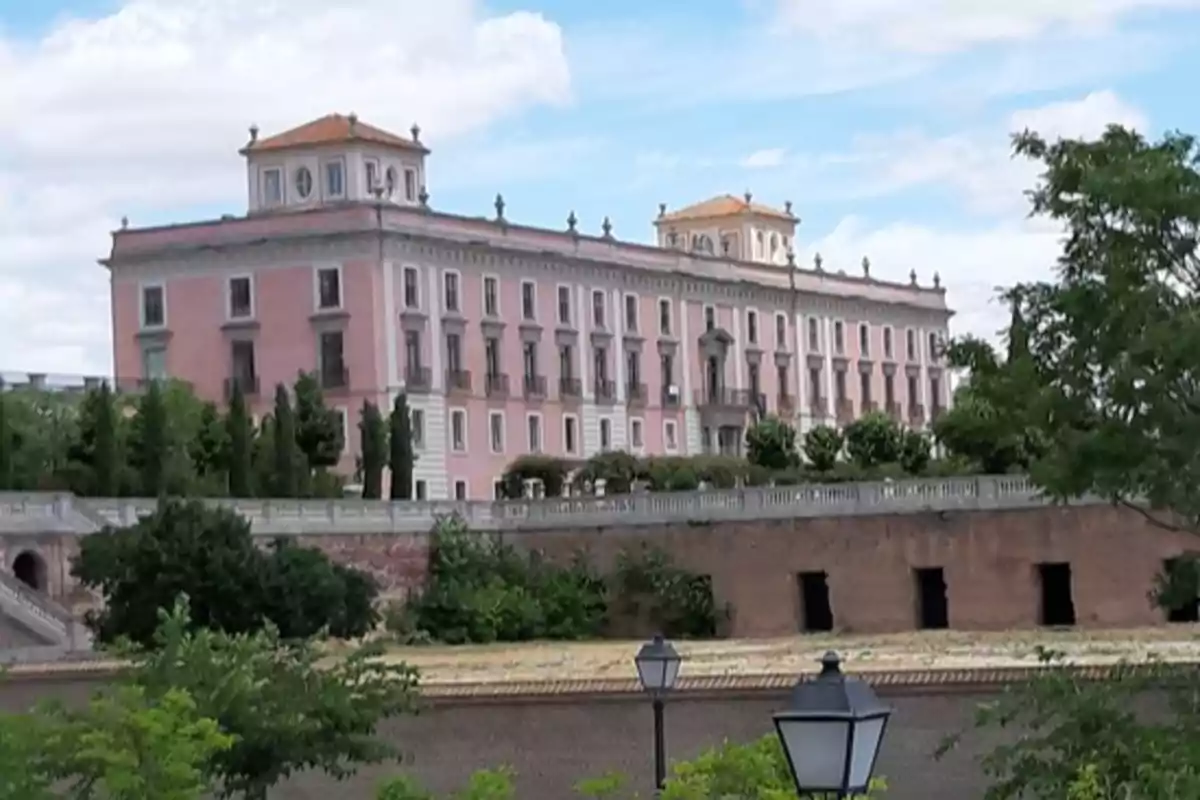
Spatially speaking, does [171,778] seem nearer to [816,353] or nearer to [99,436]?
[99,436]

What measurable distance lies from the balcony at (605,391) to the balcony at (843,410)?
41.3 feet

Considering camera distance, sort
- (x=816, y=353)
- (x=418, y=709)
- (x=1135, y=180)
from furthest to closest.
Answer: (x=816, y=353) → (x=418, y=709) → (x=1135, y=180)

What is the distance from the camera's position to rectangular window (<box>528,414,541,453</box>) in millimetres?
78188

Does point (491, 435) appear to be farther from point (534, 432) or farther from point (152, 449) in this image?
point (152, 449)

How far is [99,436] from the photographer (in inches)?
2376

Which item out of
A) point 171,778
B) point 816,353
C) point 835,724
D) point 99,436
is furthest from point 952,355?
point 816,353

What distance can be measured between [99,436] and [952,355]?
39.1 metres

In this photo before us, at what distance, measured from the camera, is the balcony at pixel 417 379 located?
7306cm

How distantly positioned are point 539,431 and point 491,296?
407cm

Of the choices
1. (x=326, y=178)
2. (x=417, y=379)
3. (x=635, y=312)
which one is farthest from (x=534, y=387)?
(x=326, y=178)

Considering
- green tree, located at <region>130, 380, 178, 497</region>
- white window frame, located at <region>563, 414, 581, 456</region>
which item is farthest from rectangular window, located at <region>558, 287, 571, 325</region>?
green tree, located at <region>130, 380, 178, 497</region>

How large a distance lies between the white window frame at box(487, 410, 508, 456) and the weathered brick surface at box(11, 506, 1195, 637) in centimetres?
1354

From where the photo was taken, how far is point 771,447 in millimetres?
80188

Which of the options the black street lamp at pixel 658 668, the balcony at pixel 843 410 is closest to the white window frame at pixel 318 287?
the balcony at pixel 843 410
